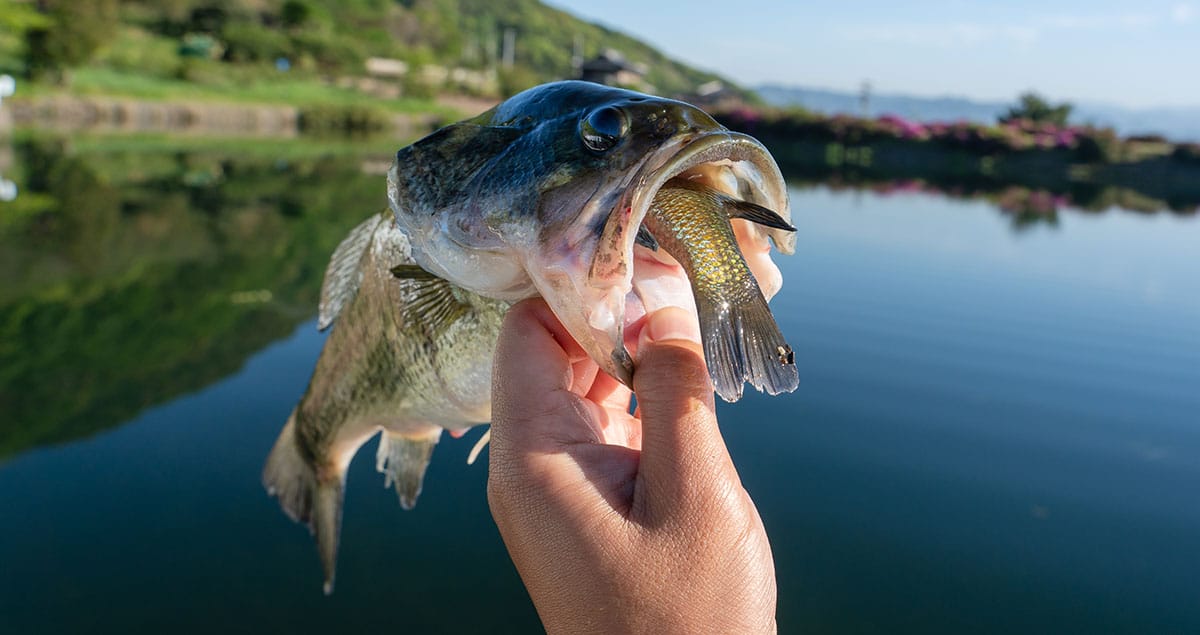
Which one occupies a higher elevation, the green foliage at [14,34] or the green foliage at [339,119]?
the green foliage at [14,34]

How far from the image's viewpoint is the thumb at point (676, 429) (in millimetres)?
1163

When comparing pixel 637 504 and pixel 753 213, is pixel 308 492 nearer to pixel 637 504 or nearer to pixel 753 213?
pixel 637 504

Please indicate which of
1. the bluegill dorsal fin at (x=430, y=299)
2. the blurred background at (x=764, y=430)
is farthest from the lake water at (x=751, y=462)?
the bluegill dorsal fin at (x=430, y=299)

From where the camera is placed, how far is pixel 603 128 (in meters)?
1.33

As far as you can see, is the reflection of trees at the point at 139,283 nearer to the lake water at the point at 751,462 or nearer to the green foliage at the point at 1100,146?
the lake water at the point at 751,462

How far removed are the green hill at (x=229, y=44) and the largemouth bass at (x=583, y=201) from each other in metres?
41.9

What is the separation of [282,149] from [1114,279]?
1029 inches

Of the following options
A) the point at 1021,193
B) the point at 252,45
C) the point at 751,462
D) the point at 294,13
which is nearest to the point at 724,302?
the point at 751,462

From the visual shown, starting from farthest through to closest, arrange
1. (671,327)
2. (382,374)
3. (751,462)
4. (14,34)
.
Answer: (14,34), (751,462), (382,374), (671,327)

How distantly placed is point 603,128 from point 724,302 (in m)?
0.36

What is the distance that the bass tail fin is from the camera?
2.85 m

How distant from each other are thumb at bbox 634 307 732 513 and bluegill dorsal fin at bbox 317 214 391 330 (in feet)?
4.10

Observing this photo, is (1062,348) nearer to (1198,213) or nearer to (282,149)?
(1198,213)

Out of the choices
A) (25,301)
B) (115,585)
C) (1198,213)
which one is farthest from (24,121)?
(1198,213)
